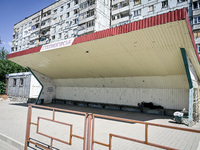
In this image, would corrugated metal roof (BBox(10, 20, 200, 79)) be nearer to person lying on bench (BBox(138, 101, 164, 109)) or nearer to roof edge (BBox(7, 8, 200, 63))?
roof edge (BBox(7, 8, 200, 63))

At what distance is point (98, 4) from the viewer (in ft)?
94.8

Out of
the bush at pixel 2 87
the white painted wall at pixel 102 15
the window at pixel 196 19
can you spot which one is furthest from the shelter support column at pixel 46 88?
the window at pixel 196 19

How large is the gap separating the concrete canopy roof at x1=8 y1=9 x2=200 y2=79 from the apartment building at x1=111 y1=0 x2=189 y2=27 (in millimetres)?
17192

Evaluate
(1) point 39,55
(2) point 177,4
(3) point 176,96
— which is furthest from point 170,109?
(2) point 177,4

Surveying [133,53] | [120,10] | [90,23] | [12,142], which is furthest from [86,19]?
[12,142]

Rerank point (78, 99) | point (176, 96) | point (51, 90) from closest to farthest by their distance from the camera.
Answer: point (176, 96) → point (78, 99) → point (51, 90)

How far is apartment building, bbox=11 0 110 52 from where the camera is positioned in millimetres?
29219

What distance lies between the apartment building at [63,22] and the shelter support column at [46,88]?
15.5 meters

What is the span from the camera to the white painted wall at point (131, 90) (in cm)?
1146

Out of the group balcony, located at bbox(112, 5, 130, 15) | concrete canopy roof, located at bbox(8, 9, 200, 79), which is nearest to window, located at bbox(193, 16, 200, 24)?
balcony, located at bbox(112, 5, 130, 15)

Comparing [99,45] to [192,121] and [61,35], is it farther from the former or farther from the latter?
[61,35]

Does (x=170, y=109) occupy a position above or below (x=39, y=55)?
below

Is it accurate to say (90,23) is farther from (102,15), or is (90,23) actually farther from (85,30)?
(102,15)

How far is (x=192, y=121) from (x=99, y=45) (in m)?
7.49
